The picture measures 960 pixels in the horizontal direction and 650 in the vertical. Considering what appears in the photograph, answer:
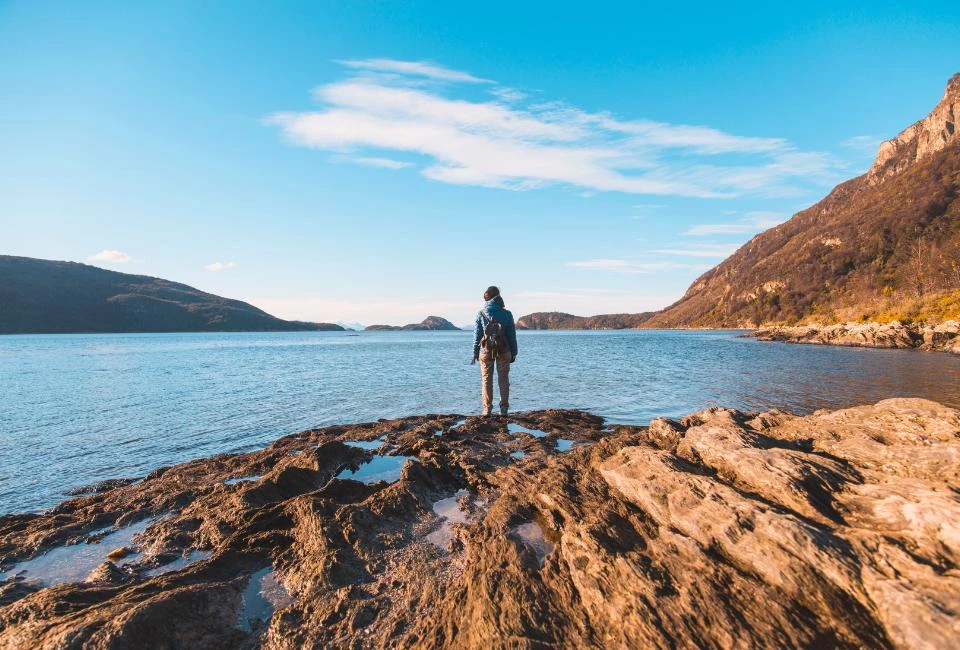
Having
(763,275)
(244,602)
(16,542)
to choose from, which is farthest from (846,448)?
(763,275)

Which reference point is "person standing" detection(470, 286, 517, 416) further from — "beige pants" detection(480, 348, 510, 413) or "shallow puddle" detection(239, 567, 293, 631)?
"shallow puddle" detection(239, 567, 293, 631)

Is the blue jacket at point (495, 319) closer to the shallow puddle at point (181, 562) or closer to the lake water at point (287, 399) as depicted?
the lake water at point (287, 399)

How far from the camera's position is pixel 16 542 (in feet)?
24.1

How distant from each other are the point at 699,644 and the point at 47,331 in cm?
24353

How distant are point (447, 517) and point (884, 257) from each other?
158996 mm

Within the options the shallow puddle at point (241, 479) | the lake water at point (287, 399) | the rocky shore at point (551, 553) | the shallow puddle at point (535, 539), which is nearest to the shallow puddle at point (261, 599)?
the rocky shore at point (551, 553)

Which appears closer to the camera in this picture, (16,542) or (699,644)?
(699,644)

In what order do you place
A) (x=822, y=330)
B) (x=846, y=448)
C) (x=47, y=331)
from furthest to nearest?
(x=47, y=331) → (x=822, y=330) → (x=846, y=448)

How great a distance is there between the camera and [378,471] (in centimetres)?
1057

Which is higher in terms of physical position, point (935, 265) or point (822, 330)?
point (935, 265)

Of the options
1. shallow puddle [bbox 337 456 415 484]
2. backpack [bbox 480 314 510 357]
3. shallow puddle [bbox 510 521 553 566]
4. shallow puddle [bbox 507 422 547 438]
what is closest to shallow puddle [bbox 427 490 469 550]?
shallow puddle [bbox 510 521 553 566]

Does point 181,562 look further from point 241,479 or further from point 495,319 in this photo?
point 495,319

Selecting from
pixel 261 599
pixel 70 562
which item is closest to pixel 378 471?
pixel 261 599

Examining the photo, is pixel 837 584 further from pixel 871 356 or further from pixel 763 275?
pixel 763 275
